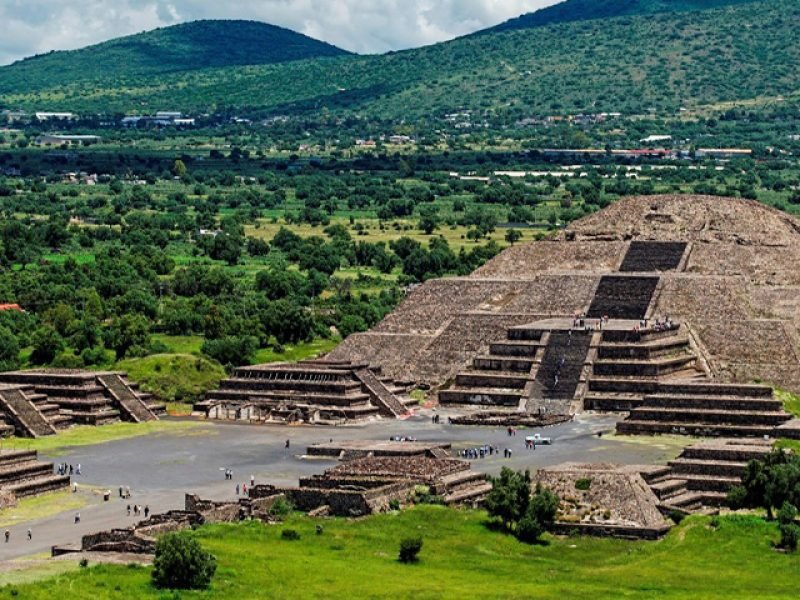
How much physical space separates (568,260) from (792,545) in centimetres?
6667

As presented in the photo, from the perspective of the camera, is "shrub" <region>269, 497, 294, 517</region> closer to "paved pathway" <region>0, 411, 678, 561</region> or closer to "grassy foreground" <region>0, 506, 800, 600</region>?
"grassy foreground" <region>0, 506, 800, 600</region>

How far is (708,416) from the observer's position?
111750 mm

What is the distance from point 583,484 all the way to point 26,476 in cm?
2349

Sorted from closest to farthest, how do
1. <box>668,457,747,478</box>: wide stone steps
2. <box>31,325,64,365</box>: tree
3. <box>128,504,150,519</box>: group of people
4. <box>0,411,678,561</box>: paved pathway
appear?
<box>128,504,150,519</box>: group of people, <box>0,411,678,561</box>: paved pathway, <box>668,457,747,478</box>: wide stone steps, <box>31,325,64,365</box>: tree

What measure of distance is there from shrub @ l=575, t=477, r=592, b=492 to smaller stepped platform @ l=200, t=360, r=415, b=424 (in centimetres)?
3216

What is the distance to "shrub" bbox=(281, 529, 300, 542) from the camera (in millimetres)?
83562

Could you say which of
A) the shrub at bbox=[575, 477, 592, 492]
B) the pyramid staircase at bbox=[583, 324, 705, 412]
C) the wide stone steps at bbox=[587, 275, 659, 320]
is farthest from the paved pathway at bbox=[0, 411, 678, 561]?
the wide stone steps at bbox=[587, 275, 659, 320]

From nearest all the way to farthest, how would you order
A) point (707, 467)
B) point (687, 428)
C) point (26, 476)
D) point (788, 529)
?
point (788, 529) → point (707, 467) → point (26, 476) → point (687, 428)

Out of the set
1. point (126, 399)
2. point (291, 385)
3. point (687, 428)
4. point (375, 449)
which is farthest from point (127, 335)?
point (375, 449)

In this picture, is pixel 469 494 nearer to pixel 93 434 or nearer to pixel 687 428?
pixel 687 428

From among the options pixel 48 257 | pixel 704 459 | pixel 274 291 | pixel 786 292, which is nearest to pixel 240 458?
pixel 704 459

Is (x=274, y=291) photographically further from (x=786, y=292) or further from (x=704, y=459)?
(x=704, y=459)

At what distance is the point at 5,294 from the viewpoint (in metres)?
162

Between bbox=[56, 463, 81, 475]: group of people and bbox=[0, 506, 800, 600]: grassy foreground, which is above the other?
bbox=[0, 506, 800, 600]: grassy foreground
